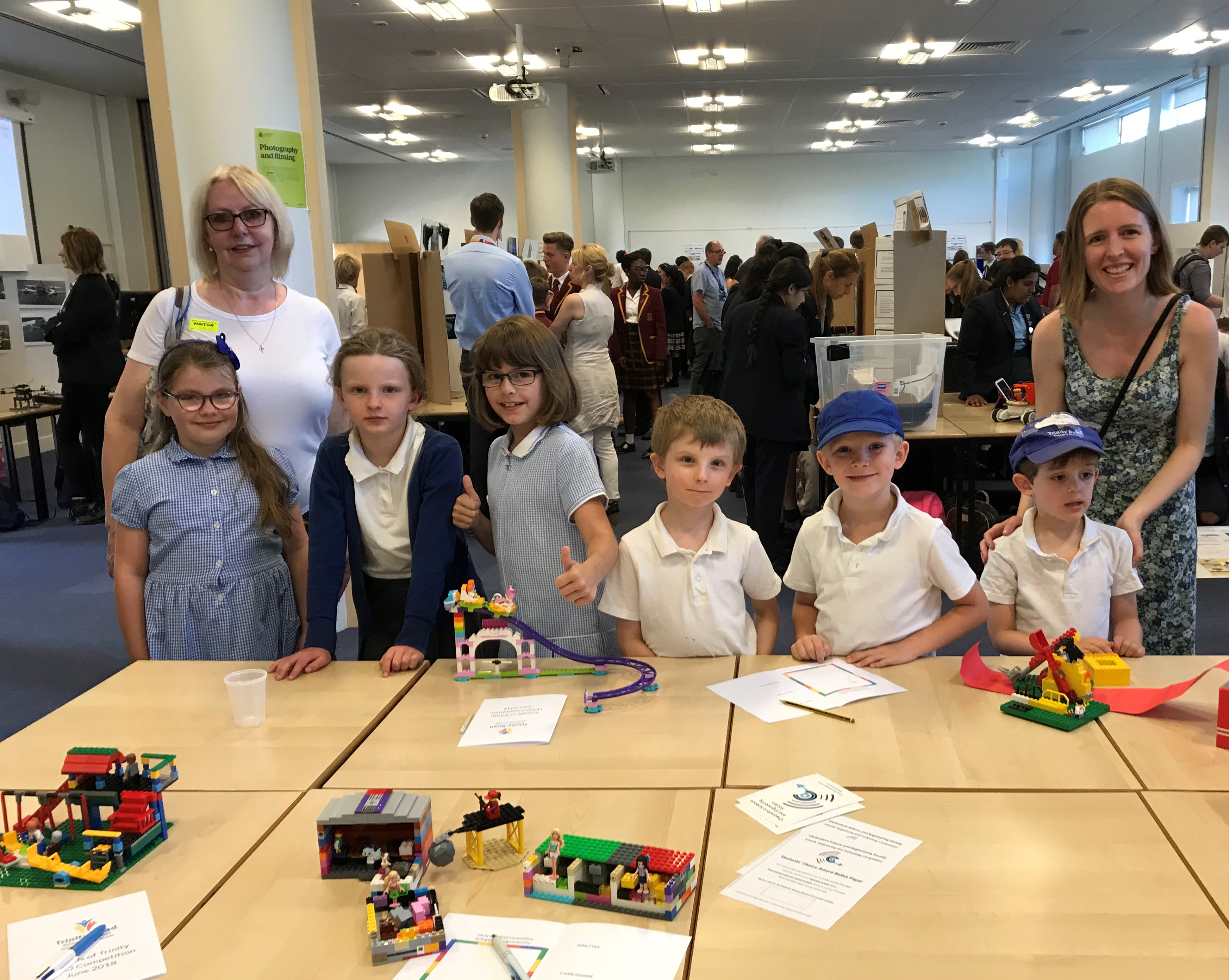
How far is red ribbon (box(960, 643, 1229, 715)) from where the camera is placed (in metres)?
1.54

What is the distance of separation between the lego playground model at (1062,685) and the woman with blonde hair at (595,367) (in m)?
4.05

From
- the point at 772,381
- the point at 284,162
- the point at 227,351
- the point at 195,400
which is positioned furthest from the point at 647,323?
the point at 195,400

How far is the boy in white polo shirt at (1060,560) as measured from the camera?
1.98 metres

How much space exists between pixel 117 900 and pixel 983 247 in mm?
12396

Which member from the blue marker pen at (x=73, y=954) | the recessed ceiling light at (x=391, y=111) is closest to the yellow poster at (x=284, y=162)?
the blue marker pen at (x=73, y=954)

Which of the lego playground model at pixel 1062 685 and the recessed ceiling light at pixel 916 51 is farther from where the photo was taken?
the recessed ceiling light at pixel 916 51

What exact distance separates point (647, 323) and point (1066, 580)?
6074 mm

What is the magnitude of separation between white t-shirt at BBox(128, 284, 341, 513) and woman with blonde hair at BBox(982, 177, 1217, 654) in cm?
157

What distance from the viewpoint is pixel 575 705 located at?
1667 millimetres

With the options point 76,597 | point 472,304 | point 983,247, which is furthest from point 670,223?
point 76,597

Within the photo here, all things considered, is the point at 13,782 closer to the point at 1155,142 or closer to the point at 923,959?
the point at 923,959

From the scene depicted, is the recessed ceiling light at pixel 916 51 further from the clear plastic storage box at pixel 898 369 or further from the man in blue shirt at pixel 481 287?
the clear plastic storage box at pixel 898 369

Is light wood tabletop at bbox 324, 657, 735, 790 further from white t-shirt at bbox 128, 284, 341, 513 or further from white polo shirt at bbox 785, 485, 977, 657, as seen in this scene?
white t-shirt at bbox 128, 284, 341, 513

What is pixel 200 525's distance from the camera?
213cm
